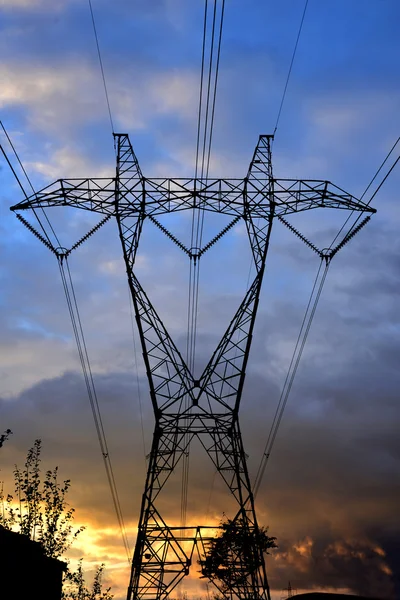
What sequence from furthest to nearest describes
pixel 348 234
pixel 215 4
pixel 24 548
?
1. pixel 24 548
2. pixel 348 234
3. pixel 215 4

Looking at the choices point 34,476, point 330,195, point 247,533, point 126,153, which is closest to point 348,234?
point 330,195

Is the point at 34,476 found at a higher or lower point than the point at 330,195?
lower

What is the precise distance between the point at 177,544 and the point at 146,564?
2.00m

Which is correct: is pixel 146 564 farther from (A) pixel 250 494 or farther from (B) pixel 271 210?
(B) pixel 271 210

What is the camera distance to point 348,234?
105 ft

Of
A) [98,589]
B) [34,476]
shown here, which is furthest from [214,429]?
[98,589]

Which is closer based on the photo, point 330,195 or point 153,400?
point 330,195

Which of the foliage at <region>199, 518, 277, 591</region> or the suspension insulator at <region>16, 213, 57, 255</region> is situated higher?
the suspension insulator at <region>16, 213, 57, 255</region>

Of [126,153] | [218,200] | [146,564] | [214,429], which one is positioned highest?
[126,153]

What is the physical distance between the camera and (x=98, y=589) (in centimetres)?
5653

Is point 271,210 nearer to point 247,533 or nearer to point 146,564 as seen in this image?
point 247,533

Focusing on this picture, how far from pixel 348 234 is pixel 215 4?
45.4 ft

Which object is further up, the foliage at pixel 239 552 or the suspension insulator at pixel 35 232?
the suspension insulator at pixel 35 232

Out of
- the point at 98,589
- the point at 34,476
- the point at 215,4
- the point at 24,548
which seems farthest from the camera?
the point at 98,589
